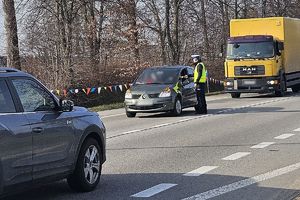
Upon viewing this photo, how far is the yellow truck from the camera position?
28.2m

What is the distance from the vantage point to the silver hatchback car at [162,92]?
60.2 ft

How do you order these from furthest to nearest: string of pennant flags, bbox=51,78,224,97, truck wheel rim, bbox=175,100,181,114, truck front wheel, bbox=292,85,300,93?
truck front wheel, bbox=292,85,300,93, string of pennant flags, bbox=51,78,224,97, truck wheel rim, bbox=175,100,181,114

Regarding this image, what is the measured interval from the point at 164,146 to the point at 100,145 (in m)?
3.94

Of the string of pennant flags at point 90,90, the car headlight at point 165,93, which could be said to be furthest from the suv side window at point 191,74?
the string of pennant flags at point 90,90

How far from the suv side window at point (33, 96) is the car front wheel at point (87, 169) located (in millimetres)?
808

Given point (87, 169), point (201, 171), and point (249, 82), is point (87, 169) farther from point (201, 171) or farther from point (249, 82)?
point (249, 82)

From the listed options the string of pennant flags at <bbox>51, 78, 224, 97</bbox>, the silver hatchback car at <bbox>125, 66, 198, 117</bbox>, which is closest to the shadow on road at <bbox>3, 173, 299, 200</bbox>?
the silver hatchback car at <bbox>125, 66, 198, 117</bbox>

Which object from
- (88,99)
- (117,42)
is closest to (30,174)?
(88,99)

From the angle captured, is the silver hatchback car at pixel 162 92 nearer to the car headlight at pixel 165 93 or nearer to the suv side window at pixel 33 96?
the car headlight at pixel 165 93

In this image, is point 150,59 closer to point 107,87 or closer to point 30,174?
point 107,87

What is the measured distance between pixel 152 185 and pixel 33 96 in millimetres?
2118

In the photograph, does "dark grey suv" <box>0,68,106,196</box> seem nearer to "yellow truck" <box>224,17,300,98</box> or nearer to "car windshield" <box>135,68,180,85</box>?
"car windshield" <box>135,68,180,85</box>

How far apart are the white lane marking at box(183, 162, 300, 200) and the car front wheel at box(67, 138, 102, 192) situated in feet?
4.49

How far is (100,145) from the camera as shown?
8086 mm
